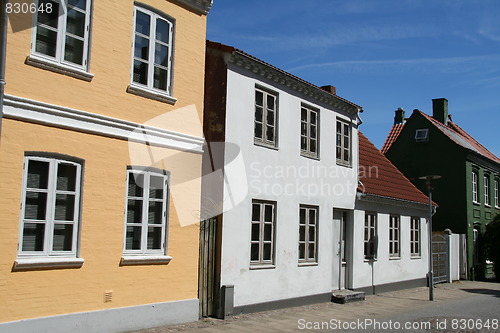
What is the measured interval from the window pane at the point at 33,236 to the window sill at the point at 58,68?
Result: 2.47 meters

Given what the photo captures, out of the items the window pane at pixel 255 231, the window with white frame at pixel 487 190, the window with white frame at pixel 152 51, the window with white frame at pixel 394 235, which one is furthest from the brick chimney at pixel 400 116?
the window with white frame at pixel 152 51

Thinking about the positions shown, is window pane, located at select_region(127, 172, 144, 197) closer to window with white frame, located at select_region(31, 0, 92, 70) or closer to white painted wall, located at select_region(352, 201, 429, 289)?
window with white frame, located at select_region(31, 0, 92, 70)

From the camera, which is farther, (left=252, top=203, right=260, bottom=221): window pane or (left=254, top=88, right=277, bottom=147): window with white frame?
(left=254, top=88, right=277, bottom=147): window with white frame

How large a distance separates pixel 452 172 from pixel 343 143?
1164 cm

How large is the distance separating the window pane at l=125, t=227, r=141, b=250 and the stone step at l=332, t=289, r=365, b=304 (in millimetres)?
7266

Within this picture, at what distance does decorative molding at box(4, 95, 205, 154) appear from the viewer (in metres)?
8.23

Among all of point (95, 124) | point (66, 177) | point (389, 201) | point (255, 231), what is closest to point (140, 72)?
point (95, 124)

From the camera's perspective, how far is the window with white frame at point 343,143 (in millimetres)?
16500

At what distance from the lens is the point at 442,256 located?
2278cm

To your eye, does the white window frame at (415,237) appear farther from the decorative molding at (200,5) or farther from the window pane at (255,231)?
the decorative molding at (200,5)

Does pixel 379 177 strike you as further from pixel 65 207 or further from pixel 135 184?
pixel 65 207

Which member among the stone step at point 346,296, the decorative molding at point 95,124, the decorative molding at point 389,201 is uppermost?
the decorative molding at point 95,124

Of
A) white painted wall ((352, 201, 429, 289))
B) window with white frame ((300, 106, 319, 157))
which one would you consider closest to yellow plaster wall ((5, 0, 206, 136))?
window with white frame ((300, 106, 319, 157))

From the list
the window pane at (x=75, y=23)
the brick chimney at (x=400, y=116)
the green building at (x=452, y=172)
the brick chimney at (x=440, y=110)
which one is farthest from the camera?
the brick chimney at (x=400, y=116)
